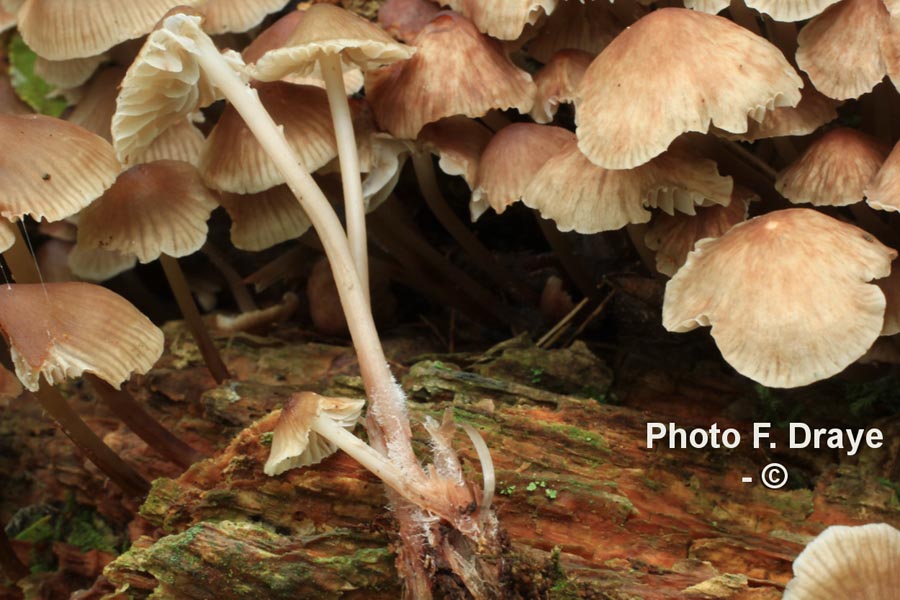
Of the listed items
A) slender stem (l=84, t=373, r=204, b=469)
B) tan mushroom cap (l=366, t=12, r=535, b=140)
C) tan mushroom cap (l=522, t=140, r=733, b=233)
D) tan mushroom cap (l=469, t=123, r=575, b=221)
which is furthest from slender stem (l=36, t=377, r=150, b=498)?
Result: tan mushroom cap (l=522, t=140, r=733, b=233)

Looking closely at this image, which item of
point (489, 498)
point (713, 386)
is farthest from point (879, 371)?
point (489, 498)

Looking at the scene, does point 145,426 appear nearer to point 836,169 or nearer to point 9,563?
point 9,563

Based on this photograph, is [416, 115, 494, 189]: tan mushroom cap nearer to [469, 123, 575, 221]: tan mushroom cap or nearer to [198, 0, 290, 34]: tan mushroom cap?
[469, 123, 575, 221]: tan mushroom cap

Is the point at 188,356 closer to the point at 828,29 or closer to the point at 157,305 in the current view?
the point at 157,305

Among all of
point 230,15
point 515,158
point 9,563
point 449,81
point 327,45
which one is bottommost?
point 9,563

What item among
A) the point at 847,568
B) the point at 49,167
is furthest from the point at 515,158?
the point at 847,568

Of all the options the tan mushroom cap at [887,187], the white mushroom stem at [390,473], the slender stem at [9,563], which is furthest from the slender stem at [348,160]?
the slender stem at [9,563]

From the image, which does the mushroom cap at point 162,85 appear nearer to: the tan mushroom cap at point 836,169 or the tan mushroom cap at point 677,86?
the tan mushroom cap at point 677,86

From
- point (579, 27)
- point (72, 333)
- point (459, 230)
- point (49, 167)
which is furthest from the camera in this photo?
point (459, 230)
